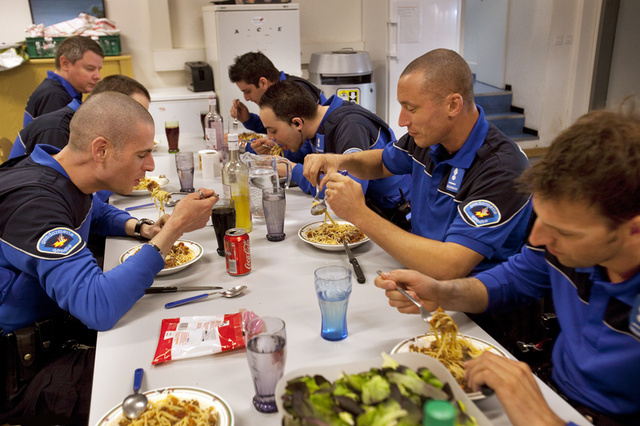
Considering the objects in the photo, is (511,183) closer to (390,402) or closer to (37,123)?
(390,402)

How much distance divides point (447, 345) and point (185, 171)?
5.87ft

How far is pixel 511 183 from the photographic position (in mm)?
1619

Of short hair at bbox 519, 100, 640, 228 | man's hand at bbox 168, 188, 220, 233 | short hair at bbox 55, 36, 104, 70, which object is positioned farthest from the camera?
short hair at bbox 55, 36, 104, 70

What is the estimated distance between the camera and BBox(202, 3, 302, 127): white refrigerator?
183 inches

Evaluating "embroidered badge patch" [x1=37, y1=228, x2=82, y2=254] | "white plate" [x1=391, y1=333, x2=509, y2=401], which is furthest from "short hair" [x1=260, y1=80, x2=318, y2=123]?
"white plate" [x1=391, y1=333, x2=509, y2=401]

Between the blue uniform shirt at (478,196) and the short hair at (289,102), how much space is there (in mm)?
851

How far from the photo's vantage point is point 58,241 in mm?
1388

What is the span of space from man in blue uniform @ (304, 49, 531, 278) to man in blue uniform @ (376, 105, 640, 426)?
0.87 ft

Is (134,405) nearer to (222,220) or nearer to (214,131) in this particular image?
(222,220)

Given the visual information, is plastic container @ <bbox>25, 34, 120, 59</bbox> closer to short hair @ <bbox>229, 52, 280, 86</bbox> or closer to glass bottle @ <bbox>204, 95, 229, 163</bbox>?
short hair @ <bbox>229, 52, 280, 86</bbox>

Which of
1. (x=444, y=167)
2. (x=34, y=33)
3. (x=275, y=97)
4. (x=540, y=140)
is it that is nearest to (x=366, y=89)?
(x=540, y=140)

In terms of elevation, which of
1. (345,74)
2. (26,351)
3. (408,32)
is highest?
(408,32)

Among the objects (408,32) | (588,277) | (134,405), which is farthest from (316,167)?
(408,32)

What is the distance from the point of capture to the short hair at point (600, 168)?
0.93 metres
